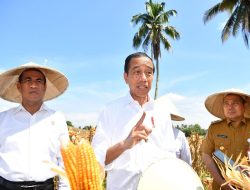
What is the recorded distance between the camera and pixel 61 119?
319 centimetres

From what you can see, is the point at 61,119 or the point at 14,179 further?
the point at 61,119

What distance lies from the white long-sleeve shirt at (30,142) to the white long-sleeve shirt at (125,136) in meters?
0.34

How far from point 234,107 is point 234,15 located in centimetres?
3232

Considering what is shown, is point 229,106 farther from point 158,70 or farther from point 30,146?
point 158,70

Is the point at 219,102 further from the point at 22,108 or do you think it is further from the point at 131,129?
the point at 22,108

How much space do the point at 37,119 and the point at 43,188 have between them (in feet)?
1.76

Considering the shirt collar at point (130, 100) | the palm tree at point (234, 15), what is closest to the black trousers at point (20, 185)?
the shirt collar at point (130, 100)

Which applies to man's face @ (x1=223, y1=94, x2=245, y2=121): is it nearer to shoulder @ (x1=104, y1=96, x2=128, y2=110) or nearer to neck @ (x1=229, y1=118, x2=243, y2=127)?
neck @ (x1=229, y1=118, x2=243, y2=127)

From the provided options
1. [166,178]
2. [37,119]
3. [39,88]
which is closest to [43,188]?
[37,119]

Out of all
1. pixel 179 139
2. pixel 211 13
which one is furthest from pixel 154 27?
pixel 179 139

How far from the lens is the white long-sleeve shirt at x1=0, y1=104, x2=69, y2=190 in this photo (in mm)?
2904

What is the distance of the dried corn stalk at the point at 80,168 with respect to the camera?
1.44 m

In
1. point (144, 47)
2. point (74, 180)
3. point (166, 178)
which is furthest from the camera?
point (144, 47)

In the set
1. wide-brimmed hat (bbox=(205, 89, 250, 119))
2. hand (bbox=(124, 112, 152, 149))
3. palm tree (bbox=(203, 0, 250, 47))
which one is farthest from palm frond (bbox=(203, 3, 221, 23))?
hand (bbox=(124, 112, 152, 149))
